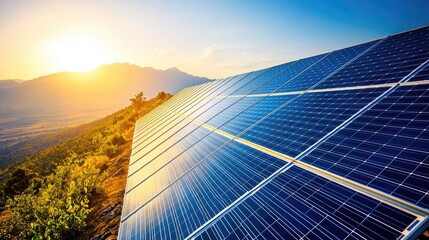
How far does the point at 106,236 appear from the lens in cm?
1025

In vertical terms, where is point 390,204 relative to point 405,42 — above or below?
below

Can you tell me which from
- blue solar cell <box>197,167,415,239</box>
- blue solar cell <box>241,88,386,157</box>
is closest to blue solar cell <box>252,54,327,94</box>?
blue solar cell <box>241,88,386,157</box>

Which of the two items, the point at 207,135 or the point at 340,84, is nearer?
the point at 340,84

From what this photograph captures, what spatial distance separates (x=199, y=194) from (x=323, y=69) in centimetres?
868

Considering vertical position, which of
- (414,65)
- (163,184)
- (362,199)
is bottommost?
(163,184)

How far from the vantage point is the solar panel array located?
3412 millimetres

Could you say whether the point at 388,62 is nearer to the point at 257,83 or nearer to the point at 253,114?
the point at 253,114

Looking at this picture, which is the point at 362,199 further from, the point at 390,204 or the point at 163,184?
the point at 163,184

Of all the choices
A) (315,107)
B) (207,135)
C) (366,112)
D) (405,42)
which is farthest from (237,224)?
(405,42)

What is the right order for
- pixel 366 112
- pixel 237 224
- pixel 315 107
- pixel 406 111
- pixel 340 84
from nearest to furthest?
1. pixel 237 224
2. pixel 406 111
3. pixel 366 112
4. pixel 315 107
5. pixel 340 84

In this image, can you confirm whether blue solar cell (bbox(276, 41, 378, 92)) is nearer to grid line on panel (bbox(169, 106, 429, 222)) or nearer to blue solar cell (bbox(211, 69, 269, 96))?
grid line on panel (bbox(169, 106, 429, 222))

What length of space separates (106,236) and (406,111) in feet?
36.9

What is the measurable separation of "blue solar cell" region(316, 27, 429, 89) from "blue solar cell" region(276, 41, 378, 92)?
2.29ft

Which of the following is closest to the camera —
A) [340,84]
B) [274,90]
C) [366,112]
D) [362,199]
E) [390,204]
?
[390,204]
